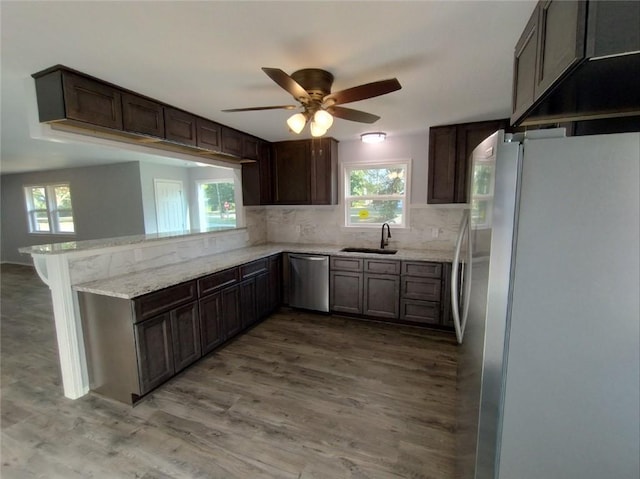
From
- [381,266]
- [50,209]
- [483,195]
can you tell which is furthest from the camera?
[50,209]

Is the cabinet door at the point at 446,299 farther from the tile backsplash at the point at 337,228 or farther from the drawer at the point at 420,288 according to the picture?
the tile backsplash at the point at 337,228

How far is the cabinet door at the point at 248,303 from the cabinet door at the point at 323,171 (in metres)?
1.44

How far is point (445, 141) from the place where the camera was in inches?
132

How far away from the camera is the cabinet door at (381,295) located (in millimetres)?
3495

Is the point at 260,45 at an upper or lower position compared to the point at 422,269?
upper

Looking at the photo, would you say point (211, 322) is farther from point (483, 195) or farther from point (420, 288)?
point (483, 195)

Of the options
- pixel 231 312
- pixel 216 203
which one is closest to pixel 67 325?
pixel 231 312

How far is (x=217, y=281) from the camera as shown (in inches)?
113

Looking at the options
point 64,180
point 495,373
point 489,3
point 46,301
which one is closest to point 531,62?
point 489,3

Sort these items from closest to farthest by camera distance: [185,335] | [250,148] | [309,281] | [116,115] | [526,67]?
[526,67] → [116,115] → [185,335] → [250,148] → [309,281]

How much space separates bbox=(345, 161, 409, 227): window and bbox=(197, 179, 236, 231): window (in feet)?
11.6

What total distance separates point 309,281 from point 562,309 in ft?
10.3

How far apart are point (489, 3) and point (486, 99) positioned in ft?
4.58

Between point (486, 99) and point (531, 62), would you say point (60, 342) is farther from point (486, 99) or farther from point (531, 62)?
point (486, 99)
